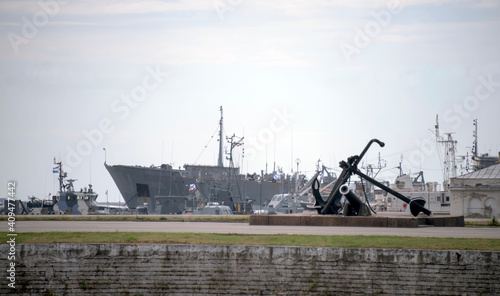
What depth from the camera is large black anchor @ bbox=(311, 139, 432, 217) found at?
25875 millimetres

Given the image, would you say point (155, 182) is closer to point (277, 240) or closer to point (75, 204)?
point (75, 204)

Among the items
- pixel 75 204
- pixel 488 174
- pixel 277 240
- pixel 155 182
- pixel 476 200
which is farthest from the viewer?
pixel 155 182

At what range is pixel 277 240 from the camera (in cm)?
1650

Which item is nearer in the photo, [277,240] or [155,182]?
[277,240]

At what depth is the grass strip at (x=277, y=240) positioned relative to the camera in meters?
15.3

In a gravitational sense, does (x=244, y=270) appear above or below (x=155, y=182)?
below

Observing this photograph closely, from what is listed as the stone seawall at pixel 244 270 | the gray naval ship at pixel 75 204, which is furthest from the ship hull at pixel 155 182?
the stone seawall at pixel 244 270

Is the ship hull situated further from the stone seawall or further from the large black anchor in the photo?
the stone seawall

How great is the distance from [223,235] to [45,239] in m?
4.97

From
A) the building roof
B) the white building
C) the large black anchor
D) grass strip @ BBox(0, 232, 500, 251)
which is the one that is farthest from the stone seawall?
the building roof

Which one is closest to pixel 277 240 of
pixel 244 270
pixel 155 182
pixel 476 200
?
pixel 244 270

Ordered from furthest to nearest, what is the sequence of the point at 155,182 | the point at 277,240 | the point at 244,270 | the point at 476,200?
the point at 155,182 < the point at 476,200 < the point at 277,240 < the point at 244,270

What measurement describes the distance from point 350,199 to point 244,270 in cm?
1201

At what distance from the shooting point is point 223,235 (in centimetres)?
1803
